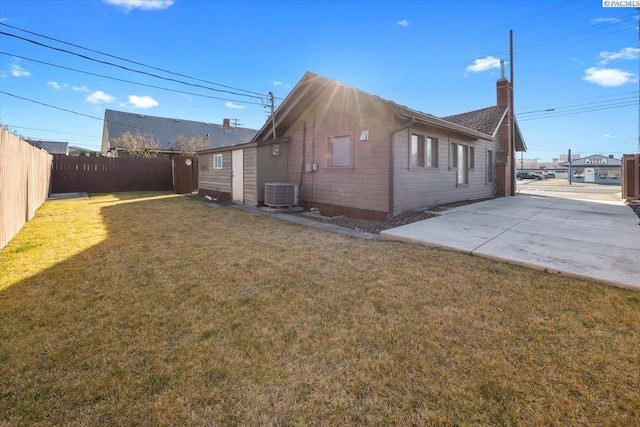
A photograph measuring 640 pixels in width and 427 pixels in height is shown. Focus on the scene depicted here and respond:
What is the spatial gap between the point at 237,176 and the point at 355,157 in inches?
212

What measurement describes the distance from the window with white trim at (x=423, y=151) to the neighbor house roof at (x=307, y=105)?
56 cm

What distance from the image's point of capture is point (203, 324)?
261cm

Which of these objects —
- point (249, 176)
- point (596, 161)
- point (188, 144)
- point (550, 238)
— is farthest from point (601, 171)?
point (188, 144)

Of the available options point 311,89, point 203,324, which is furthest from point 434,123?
point 203,324

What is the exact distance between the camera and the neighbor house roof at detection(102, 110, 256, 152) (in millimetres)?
23953

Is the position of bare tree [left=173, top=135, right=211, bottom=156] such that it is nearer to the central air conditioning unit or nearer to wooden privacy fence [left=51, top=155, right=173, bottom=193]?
wooden privacy fence [left=51, top=155, right=173, bottom=193]

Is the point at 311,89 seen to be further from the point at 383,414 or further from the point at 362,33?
the point at 383,414

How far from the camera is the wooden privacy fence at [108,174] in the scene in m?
15.1

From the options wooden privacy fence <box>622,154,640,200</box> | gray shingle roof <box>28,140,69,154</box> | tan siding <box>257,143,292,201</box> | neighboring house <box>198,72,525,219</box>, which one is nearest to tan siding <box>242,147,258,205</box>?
neighboring house <box>198,72,525,219</box>

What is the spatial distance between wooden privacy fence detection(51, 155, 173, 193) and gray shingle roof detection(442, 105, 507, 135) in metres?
17.2

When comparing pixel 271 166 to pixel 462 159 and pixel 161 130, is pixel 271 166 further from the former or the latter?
pixel 161 130

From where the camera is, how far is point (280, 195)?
30.7ft

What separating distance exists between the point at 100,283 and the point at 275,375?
2.83m

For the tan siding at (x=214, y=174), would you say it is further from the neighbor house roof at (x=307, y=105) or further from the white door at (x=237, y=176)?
the neighbor house roof at (x=307, y=105)
